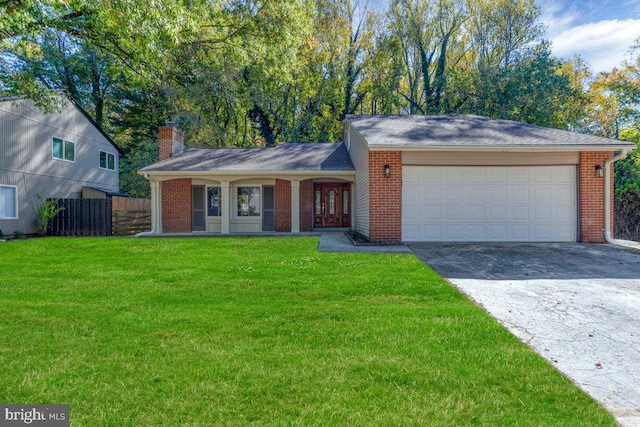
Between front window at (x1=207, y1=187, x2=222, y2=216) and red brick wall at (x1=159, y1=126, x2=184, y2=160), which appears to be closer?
front window at (x1=207, y1=187, x2=222, y2=216)

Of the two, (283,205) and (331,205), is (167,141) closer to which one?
(283,205)

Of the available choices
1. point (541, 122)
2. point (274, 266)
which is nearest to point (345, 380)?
point (274, 266)

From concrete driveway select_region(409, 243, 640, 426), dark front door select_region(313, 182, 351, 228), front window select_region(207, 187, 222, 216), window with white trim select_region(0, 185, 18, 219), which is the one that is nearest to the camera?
concrete driveway select_region(409, 243, 640, 426)

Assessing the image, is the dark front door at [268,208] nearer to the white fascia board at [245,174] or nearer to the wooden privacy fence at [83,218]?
the white fascia board at [245,174]

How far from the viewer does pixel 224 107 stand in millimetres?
25234

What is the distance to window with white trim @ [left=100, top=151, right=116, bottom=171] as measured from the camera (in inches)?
817

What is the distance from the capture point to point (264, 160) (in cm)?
1521

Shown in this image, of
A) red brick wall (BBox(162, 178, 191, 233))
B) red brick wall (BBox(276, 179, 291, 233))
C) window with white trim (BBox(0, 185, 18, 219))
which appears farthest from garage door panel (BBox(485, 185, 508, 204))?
window with white trim (BBox(0, 185, 18, 219))

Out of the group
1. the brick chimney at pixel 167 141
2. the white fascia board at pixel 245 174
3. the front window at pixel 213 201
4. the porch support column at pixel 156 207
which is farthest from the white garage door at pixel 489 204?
the brick chimney at pixel 167 141

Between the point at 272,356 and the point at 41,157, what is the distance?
17603mm

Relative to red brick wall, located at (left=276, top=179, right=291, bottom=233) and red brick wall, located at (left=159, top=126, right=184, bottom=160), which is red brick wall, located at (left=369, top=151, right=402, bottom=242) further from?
red brick wall, located at (left=159, top=126, right=184, bottom=160)

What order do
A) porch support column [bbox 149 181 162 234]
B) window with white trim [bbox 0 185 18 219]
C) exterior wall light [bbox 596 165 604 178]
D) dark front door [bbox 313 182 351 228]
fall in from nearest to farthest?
exterior wall light [bbox 596 165 604 178]
window with white trim [bbox 0 185 18 219]
porch support column [bbox 149 181 162 234]
dark front door [bbox 313 182 351 228]

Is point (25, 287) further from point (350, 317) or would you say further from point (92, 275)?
point (350, 317)

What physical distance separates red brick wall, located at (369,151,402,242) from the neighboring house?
10.0 m
